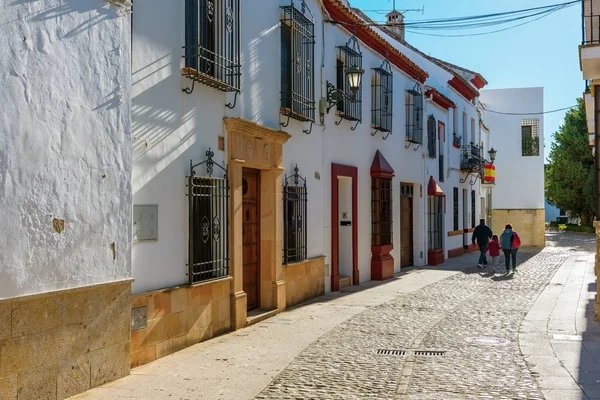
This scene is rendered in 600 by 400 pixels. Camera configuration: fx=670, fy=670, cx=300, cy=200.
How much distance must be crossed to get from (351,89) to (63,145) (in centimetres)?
822

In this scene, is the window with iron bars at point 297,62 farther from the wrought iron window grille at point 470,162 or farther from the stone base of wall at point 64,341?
the wrought iron window grille at point 470,162

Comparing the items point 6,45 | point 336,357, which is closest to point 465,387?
point 336,357

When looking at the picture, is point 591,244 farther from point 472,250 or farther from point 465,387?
point 465,387

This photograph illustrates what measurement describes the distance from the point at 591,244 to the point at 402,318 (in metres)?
25.1

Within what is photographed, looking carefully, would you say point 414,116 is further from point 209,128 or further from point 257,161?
point 209,128

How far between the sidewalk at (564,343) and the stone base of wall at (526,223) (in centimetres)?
Answer: 1680

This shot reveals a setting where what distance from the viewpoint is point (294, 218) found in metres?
11.8

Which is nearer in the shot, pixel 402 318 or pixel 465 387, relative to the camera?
pixel 465 387

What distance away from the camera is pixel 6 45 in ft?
17.1

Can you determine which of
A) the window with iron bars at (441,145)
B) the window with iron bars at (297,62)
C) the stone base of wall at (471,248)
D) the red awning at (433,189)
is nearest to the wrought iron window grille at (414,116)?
the red awning at (433,189)

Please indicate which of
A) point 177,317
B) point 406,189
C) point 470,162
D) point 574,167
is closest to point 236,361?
point 177,317

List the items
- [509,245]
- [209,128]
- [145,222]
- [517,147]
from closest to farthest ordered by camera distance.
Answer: [145,222] → [209,128] → [509,245] → [517,147]

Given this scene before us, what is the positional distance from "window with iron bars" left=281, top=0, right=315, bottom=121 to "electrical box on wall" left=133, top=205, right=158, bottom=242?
424cm

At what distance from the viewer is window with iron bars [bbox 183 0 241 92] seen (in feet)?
27.1
